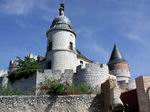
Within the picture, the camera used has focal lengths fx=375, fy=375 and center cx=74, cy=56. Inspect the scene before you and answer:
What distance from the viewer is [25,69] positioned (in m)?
35.5

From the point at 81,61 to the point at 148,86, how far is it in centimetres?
2114

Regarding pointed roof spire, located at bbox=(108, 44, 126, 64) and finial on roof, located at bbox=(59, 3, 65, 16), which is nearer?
pointed roof spire, located at bbox=(108, 44, 126, 64)

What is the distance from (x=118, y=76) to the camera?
39438 millimetres

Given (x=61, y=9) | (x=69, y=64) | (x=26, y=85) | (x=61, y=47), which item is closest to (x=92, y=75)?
(x=69, y=64)

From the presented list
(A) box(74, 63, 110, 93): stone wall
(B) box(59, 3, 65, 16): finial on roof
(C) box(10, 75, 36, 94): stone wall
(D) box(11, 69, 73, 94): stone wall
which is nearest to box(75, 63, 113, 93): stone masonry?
(A) box(74, 63, 110, 93): stone wall

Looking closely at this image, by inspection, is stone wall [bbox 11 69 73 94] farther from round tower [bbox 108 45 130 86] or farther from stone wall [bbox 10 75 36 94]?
round tower [bbox 108 45 130 86]

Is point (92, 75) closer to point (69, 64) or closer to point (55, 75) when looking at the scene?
point (55, 75)

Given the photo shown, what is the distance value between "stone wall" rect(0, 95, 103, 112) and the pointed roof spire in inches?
706

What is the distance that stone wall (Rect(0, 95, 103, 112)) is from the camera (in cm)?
2373

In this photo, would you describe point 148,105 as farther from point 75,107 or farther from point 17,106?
point 17,106

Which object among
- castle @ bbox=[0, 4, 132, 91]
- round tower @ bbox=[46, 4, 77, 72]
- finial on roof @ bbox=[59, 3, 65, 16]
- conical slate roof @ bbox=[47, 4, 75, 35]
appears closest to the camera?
castle @ bbox=[0, 4, 132, 91]

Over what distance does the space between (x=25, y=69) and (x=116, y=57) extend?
11574 millimetres

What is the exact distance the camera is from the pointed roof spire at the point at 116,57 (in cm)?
Answer: 4170

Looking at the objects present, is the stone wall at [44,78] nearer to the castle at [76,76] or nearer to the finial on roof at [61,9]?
the castle at [76,76]
